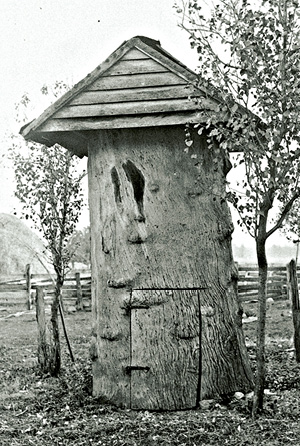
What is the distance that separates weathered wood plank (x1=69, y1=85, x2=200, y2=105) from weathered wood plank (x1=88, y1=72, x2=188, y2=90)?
0.17 ft

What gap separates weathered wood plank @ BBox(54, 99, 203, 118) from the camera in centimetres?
771

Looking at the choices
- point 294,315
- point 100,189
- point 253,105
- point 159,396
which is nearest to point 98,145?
point 100,189

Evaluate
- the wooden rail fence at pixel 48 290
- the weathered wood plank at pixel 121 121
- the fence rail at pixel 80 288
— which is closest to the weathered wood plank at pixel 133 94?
the weathered wood plank at pixel 121 121

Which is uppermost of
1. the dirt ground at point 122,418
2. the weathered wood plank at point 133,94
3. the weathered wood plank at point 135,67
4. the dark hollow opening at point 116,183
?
the weathered wood plank at point 135,67

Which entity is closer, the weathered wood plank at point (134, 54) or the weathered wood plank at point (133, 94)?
the weathered wood plank at point (133, 94)

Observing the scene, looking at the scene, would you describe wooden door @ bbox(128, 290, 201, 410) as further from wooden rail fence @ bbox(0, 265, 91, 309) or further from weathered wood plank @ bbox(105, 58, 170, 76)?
wooden rail fence @ bbox(0, 265, 91, 309)

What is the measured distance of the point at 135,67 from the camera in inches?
Result: 314

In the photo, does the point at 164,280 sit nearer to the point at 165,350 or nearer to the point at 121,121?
→ the point at 165,350

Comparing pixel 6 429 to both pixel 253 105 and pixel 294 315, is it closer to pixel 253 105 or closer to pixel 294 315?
pixel 253 105

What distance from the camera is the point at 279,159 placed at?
18.8 feet

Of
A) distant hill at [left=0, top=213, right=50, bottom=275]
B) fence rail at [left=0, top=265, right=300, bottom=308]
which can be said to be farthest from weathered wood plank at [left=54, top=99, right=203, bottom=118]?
distant hill at [left=0, top=213, right=50, bottom=275]

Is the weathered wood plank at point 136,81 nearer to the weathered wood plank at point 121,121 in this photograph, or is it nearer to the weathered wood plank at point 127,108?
the weathered wood plank at point 127,108

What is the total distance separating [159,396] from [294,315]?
414 centimetres

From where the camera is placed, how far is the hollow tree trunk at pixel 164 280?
7.87 m
